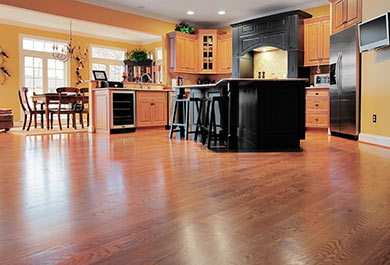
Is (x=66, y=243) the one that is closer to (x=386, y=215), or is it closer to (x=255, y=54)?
(x=386, y=215)

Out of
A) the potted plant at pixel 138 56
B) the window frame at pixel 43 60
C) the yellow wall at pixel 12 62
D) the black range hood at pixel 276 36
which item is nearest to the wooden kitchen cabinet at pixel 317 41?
the black range hood at pixel 276 36

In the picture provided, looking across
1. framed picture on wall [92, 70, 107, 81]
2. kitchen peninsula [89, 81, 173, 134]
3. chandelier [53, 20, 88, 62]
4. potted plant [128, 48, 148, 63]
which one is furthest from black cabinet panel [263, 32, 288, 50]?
chandelier [53, 20, 88, 62]

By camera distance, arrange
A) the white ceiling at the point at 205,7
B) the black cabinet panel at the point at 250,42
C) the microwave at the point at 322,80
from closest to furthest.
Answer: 1. the microwave at the point at 322,80
2. the white ceiling at the point at 205,7
3. the black cabinet panel at the point at 250,42

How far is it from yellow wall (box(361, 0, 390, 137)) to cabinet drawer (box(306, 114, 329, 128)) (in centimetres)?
160

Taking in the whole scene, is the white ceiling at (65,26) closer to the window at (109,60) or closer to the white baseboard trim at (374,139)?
the window at (109,60)

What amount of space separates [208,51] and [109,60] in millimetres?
3940

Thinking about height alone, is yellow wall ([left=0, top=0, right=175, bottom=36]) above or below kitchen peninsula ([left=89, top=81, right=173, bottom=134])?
above

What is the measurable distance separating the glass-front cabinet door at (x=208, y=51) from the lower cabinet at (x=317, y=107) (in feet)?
10.0

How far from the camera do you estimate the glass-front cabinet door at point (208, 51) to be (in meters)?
8.98

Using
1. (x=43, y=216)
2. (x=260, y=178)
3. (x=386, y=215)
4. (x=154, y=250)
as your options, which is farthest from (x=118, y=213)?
(x=386, y=215)

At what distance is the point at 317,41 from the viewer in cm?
702

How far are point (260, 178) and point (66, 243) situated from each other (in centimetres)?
158

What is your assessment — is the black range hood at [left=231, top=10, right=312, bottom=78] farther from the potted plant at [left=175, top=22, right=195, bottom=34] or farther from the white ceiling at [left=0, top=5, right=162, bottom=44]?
the white ceiling at [left=0, top=5, right=162, bottom=44]

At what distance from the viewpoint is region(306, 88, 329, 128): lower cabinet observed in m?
6.66
